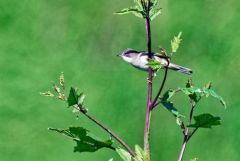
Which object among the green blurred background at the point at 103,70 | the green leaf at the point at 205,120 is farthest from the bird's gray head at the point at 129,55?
the green blurred background at the point at 103,70

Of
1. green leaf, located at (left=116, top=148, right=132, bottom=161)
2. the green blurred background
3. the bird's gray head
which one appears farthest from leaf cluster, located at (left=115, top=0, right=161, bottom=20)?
the green blurred background

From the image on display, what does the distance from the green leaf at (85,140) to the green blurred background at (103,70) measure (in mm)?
1187

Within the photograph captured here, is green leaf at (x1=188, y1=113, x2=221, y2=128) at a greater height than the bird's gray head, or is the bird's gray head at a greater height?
the bird's gray head

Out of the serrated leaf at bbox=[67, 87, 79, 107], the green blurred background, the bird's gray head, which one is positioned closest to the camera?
the serrated leaf at bbox=[67, 87, 79, 107]

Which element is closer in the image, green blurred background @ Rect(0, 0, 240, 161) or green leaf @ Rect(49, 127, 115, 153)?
green leaf @ Rect(49, 127, 115, 153)

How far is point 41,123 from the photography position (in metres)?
2.06

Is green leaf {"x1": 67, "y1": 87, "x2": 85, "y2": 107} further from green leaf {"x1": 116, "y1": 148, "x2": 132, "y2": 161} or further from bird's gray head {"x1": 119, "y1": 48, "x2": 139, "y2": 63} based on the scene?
bird's gray head {"x1": 119, "y1": 48, "x2": 139, "y2": 63}

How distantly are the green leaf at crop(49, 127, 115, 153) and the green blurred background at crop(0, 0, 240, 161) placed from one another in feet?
3.90

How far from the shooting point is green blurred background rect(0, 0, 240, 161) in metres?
2.01

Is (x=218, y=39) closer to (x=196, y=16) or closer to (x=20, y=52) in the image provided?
(x=196, y=16)

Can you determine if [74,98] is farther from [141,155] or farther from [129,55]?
[129,55]

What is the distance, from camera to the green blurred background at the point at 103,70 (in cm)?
201

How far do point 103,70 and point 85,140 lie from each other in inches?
64.1

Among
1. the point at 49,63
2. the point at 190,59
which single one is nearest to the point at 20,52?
the point at 49,63
